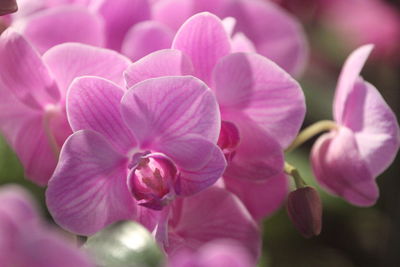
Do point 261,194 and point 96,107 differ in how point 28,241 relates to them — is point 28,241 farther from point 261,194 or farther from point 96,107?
point 261,194

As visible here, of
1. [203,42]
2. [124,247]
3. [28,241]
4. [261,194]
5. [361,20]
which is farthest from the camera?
[361,20]

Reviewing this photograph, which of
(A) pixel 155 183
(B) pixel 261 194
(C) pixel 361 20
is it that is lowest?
(C) pixel 361 20

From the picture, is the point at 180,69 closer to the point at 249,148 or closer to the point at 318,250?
the point at 249,148

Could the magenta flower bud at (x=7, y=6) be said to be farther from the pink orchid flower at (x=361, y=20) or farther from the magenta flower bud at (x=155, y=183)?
the pink orchid flower at (x=361, y=20)

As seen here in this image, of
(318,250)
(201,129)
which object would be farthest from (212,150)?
(318,250)

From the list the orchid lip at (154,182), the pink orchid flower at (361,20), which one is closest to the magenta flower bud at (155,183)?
the orchid lip at (154,182)

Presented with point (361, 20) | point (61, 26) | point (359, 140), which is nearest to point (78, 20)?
point (61, 26)
